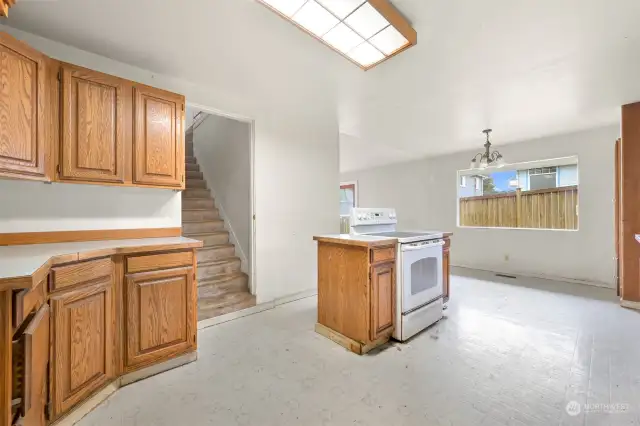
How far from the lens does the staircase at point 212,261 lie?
2.97 m

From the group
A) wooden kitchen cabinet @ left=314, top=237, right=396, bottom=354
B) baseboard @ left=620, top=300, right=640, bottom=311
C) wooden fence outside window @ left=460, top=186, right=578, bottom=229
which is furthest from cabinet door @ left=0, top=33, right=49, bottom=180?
wooden fence outside window @ left=460, top=186, right=578, bottom=229

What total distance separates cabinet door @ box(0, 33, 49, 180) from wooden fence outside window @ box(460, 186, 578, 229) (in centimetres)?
613

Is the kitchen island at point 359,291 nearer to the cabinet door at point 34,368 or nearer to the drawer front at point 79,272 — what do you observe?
the drawer front at point 79,272

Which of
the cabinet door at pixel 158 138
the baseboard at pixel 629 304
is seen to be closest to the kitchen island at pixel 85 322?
the cabinet door at pixel 158 138

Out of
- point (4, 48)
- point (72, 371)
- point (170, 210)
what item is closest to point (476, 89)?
point (170, 210)

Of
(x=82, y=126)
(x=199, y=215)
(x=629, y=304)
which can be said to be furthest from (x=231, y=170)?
(x=629, y=304)

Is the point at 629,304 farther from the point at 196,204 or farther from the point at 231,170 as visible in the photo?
the point at 196,204

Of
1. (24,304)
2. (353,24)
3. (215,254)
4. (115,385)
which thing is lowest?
(115,385)

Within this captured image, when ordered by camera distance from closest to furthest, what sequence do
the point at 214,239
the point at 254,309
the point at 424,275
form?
the point at 424,275 → the point at 254,309 → the point at 214,239

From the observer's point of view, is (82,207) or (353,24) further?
(82,207)

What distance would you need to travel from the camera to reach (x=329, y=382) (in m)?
1.81

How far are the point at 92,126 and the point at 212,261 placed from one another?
1.94 meters

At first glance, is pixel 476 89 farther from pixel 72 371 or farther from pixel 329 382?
A: pixel 72 371

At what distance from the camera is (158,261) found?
1883 millimetres
